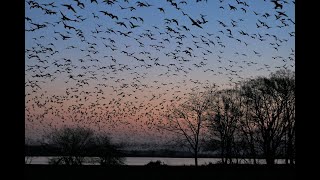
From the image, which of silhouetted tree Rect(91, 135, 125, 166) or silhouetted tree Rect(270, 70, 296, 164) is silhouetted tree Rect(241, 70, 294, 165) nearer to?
silhouetted tree Rect(270, 70, 296, 164)

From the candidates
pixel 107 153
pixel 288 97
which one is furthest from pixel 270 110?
pixel 107 153

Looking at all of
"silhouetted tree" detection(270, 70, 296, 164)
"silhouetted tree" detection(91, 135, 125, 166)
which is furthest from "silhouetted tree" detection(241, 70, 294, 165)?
"silhouetted tree" detection(91, 135, 125, 166)

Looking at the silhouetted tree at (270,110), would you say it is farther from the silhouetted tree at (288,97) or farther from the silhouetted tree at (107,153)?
the silhouetted tree at (107,153)

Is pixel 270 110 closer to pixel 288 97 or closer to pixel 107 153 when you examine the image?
pixel 288 97

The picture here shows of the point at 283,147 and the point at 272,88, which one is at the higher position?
the point at 272,88

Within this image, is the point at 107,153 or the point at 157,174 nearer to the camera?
the point at 157,174

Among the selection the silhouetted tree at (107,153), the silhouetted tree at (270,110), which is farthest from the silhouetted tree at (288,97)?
the silhouetted tree at (107,153)

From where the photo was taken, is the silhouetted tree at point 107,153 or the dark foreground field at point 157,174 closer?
the dark foreground field at point 157,174
